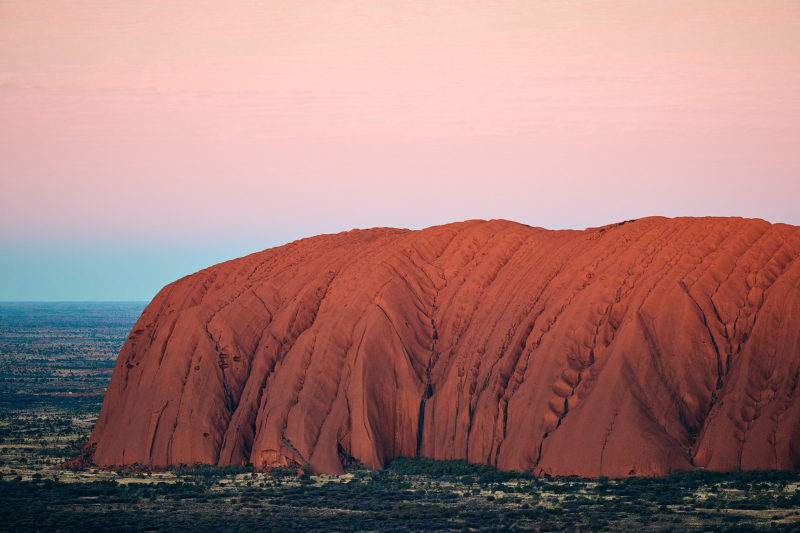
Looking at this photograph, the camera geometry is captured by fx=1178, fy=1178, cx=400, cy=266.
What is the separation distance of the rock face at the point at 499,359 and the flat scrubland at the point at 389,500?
1538 mm

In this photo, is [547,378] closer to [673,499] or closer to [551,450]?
[551,450]

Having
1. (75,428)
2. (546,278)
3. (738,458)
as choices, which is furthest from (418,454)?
(75,428)

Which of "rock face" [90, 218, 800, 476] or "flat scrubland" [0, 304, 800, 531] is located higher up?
"rock face" [90, 218, 800, 476]

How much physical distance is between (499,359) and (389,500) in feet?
39.9

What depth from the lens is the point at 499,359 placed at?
62906 millimetres

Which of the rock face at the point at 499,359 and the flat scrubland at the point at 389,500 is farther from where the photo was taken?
the rock face at the point at 499,359

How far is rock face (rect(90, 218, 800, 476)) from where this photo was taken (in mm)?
57062

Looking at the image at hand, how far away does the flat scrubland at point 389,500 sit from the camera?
1900 inches

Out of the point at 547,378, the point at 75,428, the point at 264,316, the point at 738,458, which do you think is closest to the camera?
the point at 738,458

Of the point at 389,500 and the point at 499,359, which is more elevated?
the point at 499,359

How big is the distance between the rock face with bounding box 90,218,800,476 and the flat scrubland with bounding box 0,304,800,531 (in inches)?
60.5

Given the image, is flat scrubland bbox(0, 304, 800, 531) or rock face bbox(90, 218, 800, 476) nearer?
flat scrubland bbox(0, 304, 800, 531)

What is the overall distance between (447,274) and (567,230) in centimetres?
803

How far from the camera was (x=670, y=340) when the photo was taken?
60.0 metres
